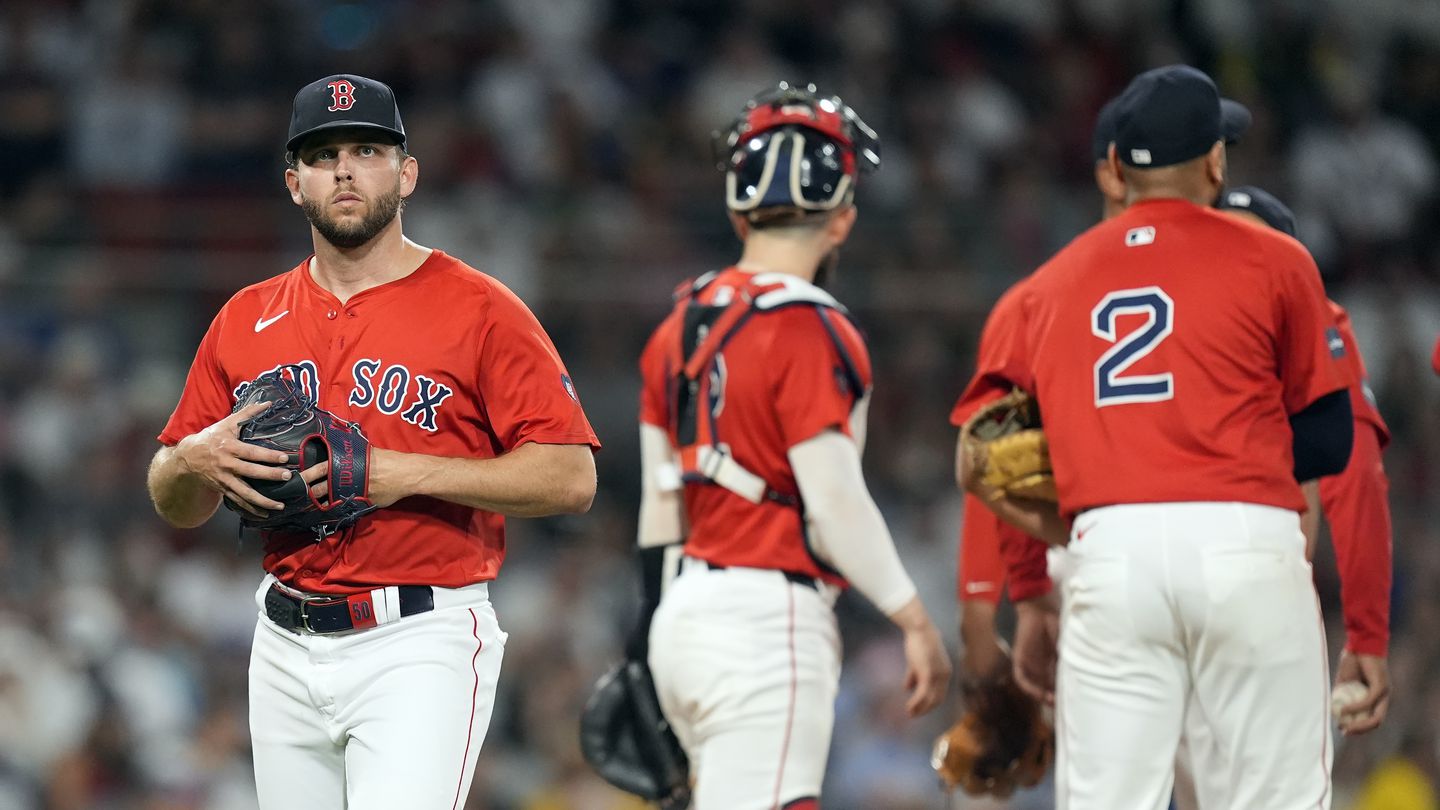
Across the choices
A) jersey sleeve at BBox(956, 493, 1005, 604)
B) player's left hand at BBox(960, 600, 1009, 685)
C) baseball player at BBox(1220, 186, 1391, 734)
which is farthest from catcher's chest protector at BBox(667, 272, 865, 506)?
baseball player at BBox(1220, 186, 1391, 734)

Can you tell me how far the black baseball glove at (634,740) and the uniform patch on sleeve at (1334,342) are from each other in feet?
6.89

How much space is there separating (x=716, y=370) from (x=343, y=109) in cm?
126

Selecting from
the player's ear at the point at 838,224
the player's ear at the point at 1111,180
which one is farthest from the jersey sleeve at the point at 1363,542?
the player's ear at the point at 838,224

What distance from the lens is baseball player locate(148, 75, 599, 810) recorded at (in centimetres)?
407

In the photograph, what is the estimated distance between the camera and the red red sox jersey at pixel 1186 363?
442cm

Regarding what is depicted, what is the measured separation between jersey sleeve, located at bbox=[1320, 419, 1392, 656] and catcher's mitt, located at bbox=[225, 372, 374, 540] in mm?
2746

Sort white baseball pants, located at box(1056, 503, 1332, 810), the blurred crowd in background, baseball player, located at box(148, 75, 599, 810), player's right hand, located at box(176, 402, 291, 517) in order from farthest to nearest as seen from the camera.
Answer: the blurred crowd in background
white baseball pants, located at box(1056, 503, 1332, 810)
baseball player, located at box(148, 75, 599, 810)
player's right hand, located at box(176, 402, 291, 517)

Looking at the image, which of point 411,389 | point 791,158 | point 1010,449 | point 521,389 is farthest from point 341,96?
point 1010,449

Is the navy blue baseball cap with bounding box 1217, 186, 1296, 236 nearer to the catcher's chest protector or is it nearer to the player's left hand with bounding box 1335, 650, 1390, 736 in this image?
the player's left hand with bounding box 1335, 650, 1390, 736

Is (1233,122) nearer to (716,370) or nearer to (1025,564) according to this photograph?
(1025,564)

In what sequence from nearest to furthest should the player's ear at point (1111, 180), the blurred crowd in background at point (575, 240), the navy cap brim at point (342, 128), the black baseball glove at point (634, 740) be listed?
the navy cap brim at point (342, 128), the player's ear at point (1111, 180), the black baseball glove at point (634, 740), the blurred crowd in background at point (575, 240)

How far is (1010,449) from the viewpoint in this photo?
188 inches

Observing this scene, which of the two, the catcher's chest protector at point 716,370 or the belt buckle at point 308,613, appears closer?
the belt buckle at point 308,613

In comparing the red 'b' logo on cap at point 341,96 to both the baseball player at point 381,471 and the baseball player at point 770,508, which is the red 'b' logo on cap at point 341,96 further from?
the baseball player at point 770,508
